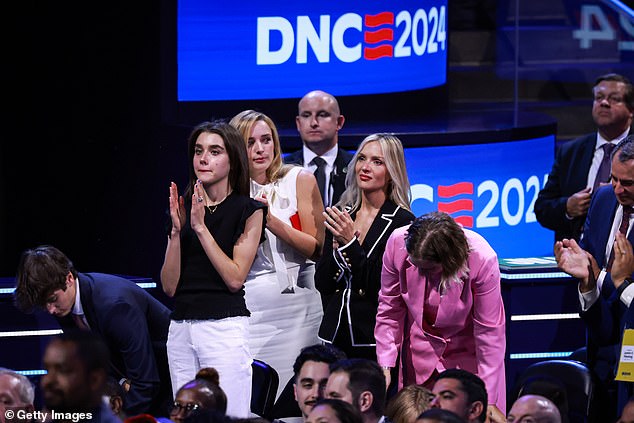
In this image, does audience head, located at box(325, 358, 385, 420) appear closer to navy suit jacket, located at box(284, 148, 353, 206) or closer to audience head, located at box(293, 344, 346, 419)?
audience head, located at box(293, 344, 346, 419)

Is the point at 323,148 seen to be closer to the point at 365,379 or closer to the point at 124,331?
the point at 124,331

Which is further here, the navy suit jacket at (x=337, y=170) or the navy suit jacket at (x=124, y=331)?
the navy suit jacket at (x=337, y=170)

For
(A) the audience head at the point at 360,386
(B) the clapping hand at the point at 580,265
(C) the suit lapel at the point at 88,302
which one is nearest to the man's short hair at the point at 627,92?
(B) the clapping hand at the point at 580,265

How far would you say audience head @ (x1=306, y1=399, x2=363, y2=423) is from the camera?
3881 millimetres

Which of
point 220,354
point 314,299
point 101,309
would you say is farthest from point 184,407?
point 314,299

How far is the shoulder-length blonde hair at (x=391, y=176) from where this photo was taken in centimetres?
524

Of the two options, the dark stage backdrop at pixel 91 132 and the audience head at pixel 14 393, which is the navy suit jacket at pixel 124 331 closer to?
the audience head at pixel 14 393

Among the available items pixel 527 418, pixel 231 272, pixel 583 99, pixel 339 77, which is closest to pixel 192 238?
pixel 231 272

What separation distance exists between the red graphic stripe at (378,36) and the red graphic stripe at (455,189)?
1.13 m

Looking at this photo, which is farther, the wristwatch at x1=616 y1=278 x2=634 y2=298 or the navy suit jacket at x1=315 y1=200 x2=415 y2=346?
the navy suit jacket at x1=315 y1=200 x2=415 y2=346

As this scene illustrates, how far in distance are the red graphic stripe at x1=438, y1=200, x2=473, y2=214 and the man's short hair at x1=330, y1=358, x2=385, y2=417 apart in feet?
11.2

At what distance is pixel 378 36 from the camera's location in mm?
8312

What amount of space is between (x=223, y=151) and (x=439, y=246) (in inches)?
38.8

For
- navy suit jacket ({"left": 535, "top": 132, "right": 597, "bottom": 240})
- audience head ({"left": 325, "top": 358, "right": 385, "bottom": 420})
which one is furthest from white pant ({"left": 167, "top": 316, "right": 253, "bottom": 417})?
navy suit jacket ({"left": 535, "top": 132, "right": 597, "bottom": 240})
